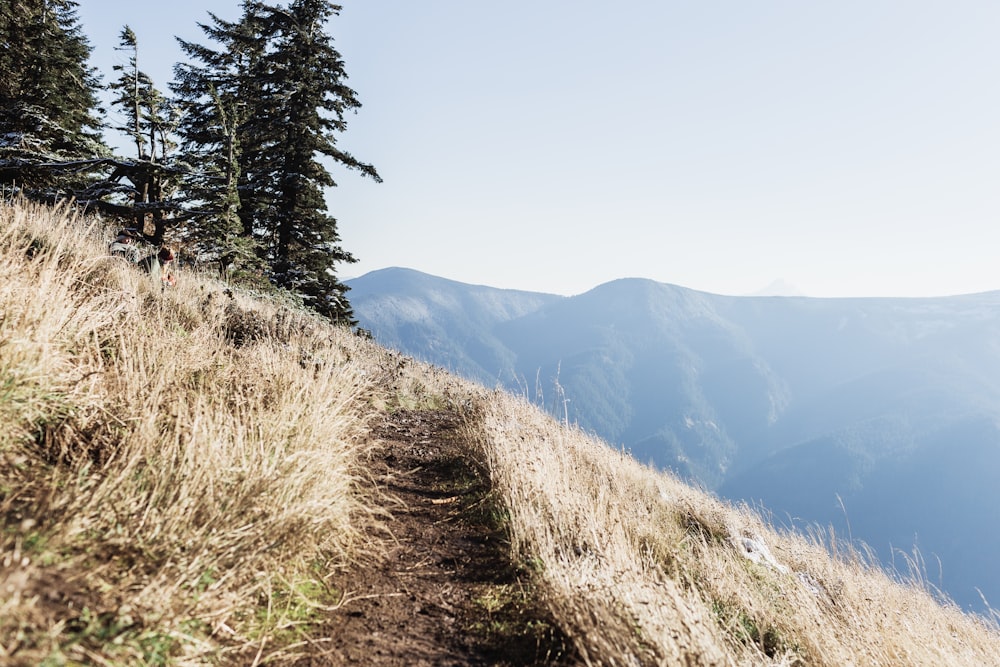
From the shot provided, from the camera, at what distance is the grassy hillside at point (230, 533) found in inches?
64.2

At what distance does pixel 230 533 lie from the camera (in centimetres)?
208

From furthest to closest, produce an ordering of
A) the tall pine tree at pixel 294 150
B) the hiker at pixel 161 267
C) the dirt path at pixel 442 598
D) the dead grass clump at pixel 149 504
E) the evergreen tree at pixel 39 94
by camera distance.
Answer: the tall pine tree at pixel 294 150
the evergreen tree at pixel 39 94
the hiker at pixel 161 267
the dirt path at pixel 442 598
the dead grass clump at pixel 149 504

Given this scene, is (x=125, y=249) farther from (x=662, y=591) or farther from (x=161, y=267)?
(x=662, y=591)

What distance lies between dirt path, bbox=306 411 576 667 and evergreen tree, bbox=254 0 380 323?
1240cm

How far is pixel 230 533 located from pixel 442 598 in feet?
4.47

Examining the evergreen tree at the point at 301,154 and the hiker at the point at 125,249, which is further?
the evergreen tree at the point at 301,154

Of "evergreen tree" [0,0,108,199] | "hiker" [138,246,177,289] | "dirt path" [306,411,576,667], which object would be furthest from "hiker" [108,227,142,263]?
"dirt path" [306,411,576,667]

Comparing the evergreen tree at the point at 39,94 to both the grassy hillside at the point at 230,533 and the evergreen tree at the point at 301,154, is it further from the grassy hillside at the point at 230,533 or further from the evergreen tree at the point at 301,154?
the grassy hillside at the point at 230,533

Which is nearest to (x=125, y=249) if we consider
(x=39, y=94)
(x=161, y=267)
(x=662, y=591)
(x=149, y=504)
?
(x=161, y=267)

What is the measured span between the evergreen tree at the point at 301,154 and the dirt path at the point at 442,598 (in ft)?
40.7

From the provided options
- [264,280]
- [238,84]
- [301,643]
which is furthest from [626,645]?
[238,84]

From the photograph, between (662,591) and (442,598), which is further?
(442,598)

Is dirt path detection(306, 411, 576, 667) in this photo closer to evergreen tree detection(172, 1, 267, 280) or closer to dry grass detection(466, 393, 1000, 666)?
dry grass detection(466, 393, 1000, 666)

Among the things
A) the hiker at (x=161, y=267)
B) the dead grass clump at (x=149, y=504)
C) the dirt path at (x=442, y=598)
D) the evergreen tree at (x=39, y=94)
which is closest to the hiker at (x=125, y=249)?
the hiker at (x=161, y=267)
